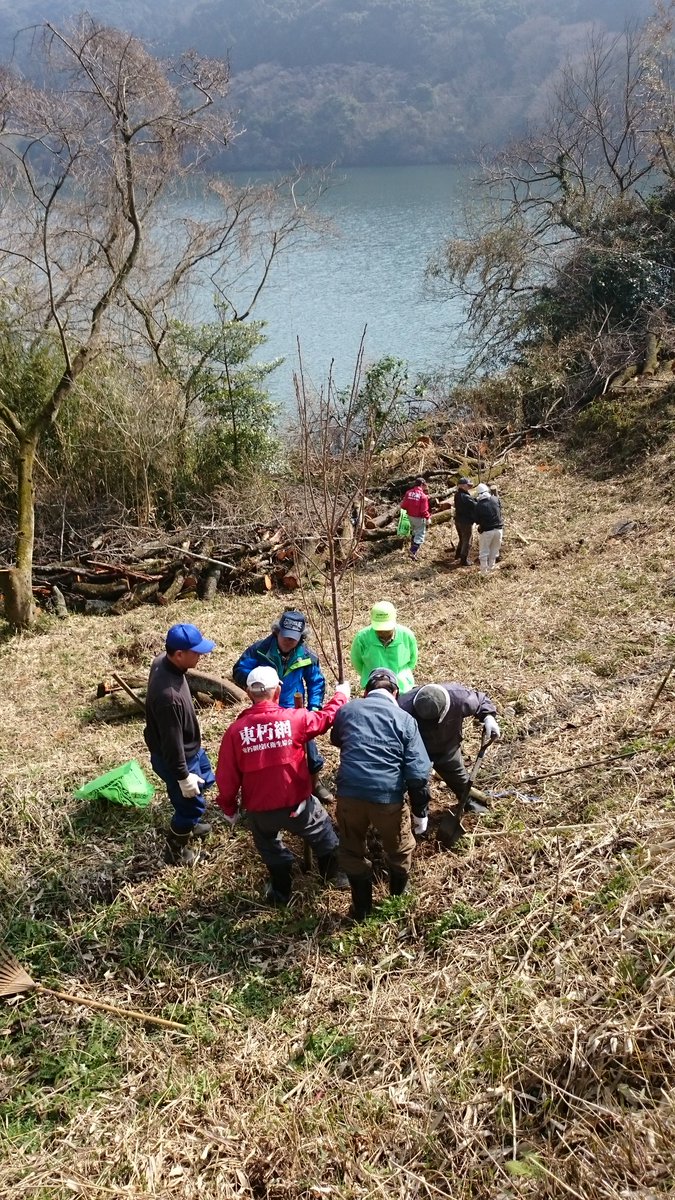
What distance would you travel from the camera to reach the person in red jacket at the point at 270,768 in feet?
13.2

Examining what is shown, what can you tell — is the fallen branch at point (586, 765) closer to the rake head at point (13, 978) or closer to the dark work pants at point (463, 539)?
the rake head at point (13, 978)

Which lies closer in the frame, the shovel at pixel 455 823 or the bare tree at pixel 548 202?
the shovel at pixel 455 823

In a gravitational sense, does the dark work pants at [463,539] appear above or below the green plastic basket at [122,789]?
above

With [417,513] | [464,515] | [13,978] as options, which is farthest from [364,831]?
[417,513]

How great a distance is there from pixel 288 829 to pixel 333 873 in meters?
0.53

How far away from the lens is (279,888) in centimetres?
438

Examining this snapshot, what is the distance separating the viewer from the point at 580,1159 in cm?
258

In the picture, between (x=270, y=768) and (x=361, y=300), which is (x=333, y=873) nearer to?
(x=270, y=768)

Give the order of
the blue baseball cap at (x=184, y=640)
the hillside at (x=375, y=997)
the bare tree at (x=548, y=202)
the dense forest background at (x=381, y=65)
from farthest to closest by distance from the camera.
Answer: the dense forest background at (x=381, y=65) < the bare tree at (x=548, y=202) < the blue baseball cap at (x=184, y=640) < the hillside at (x=375, y=997)

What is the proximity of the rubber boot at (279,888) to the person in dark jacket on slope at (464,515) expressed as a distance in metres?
6.16

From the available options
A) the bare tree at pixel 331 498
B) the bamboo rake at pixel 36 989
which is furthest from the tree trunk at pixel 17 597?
the bamboo rake at pixel 36 989

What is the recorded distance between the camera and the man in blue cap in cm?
436

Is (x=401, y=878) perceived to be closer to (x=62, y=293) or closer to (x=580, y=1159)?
(x=580, y=1159)

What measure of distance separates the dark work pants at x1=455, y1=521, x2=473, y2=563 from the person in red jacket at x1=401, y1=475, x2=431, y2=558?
0.58m
